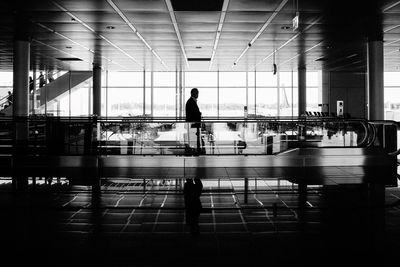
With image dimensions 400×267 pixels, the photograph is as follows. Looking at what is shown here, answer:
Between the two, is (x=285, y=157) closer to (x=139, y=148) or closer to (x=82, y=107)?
(x=139, y=148)

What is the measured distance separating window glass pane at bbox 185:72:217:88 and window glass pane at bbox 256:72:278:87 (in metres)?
3.14

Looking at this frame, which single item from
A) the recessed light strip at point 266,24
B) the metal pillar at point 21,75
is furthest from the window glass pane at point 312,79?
the metal pillar at point 21,75

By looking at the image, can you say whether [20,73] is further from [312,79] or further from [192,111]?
[312,79]

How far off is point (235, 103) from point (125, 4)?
21132 millimetres

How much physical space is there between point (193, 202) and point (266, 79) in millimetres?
24997

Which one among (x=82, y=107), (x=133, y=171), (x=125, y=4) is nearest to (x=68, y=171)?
(x=133, y=171)

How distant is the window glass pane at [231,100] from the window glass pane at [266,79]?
1258 mm

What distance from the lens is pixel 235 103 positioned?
30766 millimetres

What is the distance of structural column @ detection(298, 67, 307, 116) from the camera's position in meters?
27.1

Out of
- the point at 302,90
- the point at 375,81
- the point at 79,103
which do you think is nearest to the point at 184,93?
the point at 79,103

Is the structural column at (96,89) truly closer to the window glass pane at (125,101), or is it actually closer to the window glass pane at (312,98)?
the window glass pane at (125,101)

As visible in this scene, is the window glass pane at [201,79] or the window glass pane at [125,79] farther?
the window glass pane at [201,79]

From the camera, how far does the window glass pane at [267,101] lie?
3030cm

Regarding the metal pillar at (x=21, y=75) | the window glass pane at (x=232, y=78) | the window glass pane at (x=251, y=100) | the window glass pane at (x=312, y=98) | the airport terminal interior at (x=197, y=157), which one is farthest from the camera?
the window glass pane at (x=251, y=100)
